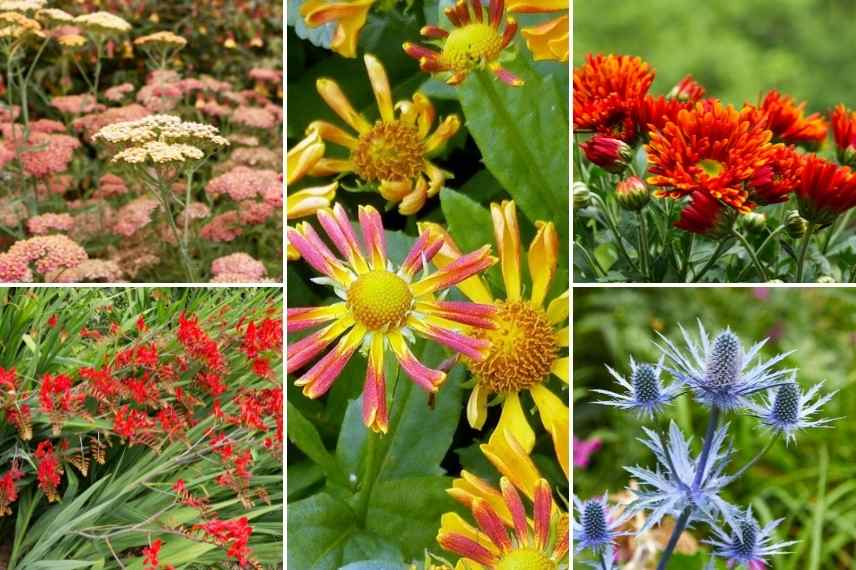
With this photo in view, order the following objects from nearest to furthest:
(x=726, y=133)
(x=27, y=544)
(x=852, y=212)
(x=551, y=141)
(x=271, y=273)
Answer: (x=726, y=133) < (x=852, y=212) < (x=551, y=141) < (x=27, y=544) < (x=271, y=273)

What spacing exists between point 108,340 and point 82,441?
12cm

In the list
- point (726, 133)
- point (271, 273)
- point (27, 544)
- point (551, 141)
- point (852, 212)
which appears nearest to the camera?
point (726, 133)

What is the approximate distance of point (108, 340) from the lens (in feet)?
4.58

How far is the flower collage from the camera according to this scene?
3.75 ft

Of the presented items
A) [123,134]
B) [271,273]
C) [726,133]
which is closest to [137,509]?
[271,273]

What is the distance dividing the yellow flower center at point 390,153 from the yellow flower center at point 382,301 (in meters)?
0.12

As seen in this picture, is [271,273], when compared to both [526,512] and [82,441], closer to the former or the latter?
[82,441]

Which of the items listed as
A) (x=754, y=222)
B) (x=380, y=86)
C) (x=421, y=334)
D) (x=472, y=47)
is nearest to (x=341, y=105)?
(x=380, y=86)

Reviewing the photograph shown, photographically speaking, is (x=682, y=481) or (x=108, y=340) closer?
(x=682, y=481)

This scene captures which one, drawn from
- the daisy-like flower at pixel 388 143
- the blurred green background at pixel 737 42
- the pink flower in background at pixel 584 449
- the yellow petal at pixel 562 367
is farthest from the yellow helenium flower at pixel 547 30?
the blurred green background at pixel 737 42

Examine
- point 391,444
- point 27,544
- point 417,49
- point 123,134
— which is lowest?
point 27,544

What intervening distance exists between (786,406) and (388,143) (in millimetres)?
501

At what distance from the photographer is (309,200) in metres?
1.31

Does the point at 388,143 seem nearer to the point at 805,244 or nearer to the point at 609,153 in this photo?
the point at 609,153
